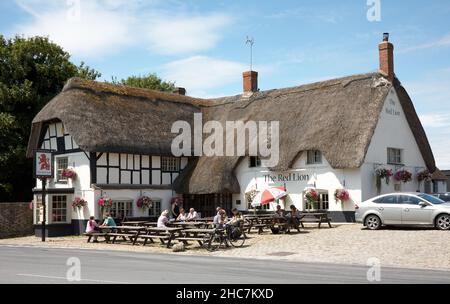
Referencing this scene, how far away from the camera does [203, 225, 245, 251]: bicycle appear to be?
2160cm

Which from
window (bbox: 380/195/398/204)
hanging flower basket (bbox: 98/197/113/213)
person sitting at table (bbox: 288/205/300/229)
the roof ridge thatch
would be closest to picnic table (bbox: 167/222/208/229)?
person sitting at table (bbox: 288/205/300/229)

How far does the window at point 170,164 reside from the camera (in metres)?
34.8

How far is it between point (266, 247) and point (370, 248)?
12.9 feet

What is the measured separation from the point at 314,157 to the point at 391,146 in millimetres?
4304

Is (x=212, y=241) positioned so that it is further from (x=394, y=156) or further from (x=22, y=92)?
(x=22, y=92)

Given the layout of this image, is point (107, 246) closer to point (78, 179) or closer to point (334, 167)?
point (78, 179)

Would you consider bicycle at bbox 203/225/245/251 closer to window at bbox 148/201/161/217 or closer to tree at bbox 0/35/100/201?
window at bbox 148/201/161/217

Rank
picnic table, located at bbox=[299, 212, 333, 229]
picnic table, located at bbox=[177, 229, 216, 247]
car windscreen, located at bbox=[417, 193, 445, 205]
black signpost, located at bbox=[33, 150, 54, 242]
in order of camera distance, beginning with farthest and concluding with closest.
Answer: black signpost, located at bbox=[33, 150, 54, 242] < picnic table, located at bbox=[299, 212, 333, 229] < car windscreen, located at bbox=[417, 193, 445, 205] < picnic table, located at bbox=[177, 229, 216, 247]

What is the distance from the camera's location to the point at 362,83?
3170 centimetres

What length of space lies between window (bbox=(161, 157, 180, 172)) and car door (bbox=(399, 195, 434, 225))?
51.3ft

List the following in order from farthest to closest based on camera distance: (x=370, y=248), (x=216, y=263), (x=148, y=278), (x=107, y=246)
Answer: (x=107, y=246) < (x=370, y=248) < (x=216, y=263) < (x=148, y=278)

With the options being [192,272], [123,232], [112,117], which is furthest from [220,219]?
[112,117]

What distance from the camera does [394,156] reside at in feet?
105
